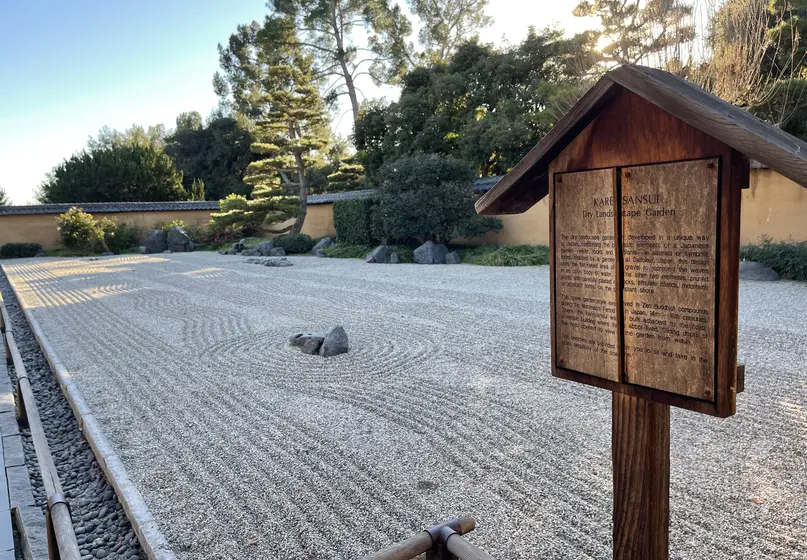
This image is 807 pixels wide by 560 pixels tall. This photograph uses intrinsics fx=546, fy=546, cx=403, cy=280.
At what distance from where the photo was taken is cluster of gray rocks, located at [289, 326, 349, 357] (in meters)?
5.16

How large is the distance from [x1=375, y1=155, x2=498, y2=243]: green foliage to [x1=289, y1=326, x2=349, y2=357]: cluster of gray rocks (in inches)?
333

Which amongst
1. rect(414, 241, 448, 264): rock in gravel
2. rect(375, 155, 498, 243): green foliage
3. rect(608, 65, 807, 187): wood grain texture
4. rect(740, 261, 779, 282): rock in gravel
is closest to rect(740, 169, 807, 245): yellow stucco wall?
rect(740, 261, 779, 282): rock in gravel

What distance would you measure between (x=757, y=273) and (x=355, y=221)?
36.6 feet

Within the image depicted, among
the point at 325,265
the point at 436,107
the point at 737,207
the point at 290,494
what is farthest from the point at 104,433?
the point at 436,107

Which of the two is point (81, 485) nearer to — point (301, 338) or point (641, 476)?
point (301, 338)

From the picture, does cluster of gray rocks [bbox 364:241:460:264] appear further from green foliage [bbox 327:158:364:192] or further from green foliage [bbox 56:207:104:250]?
green foliage [bbox 56:207:104:250]

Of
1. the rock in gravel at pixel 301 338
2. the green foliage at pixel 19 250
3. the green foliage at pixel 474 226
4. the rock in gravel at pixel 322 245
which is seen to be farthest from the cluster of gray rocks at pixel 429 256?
the green foliage at pixel 19 250

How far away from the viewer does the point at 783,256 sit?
27.9 feet

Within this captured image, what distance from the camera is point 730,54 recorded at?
9750 mm

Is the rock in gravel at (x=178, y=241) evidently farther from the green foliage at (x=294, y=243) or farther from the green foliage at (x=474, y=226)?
the green foliage at (x=474, y=226)

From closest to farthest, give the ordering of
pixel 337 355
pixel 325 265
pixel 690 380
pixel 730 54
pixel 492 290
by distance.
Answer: pixel 690 380 < pixel 337 355 < pixel 492 290 < pixel 730 54 < pixel 325 265

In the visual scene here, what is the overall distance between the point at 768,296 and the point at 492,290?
3704 mm

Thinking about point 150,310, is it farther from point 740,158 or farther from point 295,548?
point 740,158

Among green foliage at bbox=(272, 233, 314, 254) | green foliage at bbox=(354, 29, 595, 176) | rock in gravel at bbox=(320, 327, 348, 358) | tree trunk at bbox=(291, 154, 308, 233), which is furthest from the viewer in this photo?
tree trunk at bbox=(291, 154, 308, 233)
